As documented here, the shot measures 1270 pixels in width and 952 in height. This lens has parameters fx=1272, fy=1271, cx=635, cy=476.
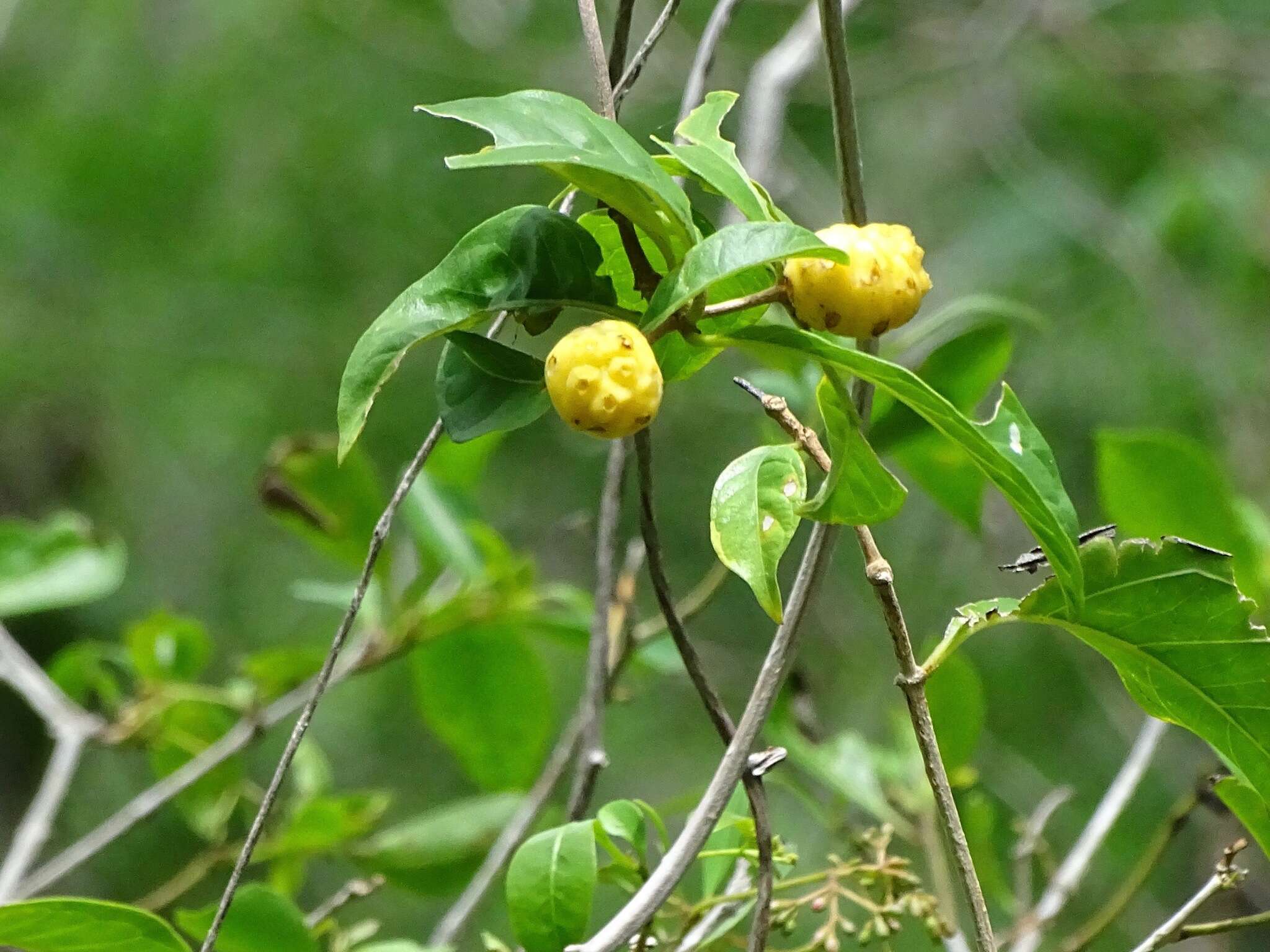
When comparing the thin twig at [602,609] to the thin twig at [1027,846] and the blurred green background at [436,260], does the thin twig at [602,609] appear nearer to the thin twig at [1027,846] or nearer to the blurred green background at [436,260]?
the thin twig at [1027,846]

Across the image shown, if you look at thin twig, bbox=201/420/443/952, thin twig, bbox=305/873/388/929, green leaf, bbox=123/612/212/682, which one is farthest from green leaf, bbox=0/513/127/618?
thin twig, bbox=201/420/443/952

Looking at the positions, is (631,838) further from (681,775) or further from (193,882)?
(681,775)

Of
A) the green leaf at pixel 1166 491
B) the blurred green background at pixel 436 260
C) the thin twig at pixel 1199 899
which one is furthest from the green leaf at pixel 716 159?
the blurred green background at pixel 436 260

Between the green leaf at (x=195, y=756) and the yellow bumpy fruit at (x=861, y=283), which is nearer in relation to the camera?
the yellow bumpy fruit at (x=861, y=283)

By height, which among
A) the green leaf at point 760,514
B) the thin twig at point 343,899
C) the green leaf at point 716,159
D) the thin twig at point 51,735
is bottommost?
the thin twig at point 51,735

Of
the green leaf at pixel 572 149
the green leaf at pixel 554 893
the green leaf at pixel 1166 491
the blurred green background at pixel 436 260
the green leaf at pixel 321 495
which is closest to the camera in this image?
the green leaf at pixel 572 149

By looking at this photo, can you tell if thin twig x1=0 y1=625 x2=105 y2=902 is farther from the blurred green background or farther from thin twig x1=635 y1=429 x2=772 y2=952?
the blurred green background
